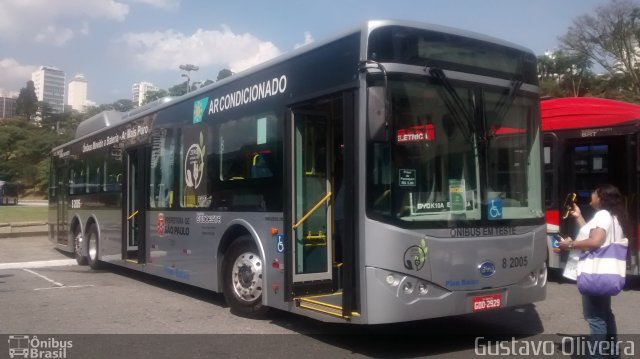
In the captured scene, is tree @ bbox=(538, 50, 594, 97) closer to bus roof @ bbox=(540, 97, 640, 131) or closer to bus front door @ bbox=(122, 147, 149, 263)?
bus roof @ bbox=(540, 97, 640, 131)

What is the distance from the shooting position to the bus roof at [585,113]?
32.8ft

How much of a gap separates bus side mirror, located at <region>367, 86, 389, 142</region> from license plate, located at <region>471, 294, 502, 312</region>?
6.38ft

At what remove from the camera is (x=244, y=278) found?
7.55 metres

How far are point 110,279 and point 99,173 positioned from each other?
7.78 ft

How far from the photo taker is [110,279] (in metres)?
11.7

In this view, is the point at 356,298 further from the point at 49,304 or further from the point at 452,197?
the point at 49,304

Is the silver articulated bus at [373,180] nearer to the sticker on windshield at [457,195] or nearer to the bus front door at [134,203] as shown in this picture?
the sticker on windshield at [457,195]

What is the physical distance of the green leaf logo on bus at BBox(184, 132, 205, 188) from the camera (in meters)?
8.54

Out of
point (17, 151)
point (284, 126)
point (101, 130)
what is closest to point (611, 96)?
point (101, 130)

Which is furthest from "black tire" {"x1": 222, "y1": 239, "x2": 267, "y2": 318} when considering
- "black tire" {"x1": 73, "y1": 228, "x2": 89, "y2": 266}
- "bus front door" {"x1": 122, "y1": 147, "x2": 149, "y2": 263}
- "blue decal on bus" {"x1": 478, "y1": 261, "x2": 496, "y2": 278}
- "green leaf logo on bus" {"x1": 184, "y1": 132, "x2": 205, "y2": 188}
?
"black tire" {"x1": 73, "y1": 228, "x2": 89, "y2": 266}

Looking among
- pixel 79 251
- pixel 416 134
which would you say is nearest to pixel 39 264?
pixel 79 251

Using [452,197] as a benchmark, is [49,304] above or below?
below

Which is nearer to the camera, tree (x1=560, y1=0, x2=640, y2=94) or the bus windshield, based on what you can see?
the bus windshield

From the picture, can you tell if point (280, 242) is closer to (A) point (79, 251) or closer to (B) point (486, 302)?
(B) point (486, 302)
